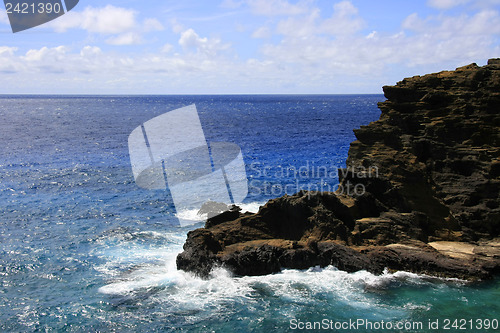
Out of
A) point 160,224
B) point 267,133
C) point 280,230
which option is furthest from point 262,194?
point 267,133

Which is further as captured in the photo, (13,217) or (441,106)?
(13,217)

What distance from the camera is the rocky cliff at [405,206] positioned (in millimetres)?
26000

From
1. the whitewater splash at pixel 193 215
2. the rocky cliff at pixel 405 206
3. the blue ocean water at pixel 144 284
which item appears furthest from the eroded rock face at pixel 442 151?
the whitewater splash at pixel 193 215

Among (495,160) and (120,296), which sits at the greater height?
(495,160)

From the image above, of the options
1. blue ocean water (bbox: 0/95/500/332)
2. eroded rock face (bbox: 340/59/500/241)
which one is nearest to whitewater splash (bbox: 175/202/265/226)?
blue ocean water (bbox: 0/95/500/332)

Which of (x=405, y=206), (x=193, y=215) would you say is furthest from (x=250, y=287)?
(x=193, y=215)

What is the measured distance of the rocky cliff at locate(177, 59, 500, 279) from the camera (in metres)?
26.0

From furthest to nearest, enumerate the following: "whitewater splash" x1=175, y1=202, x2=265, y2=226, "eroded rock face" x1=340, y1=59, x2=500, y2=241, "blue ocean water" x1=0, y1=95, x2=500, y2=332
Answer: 1. "whitewater splash" x1=175, y1=202, x2=265, y2=226
2. "eroded rock face" x1=340, y1=59, x2=500, y2=241
3. "blue ocean water" x1=0, y1=95, x2=500, y2=332

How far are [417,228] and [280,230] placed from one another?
9188mm

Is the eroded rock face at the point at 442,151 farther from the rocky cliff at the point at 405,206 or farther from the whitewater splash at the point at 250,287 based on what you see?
the whitewater splash at the point at 250,287

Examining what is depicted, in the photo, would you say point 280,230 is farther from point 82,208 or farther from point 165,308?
point 82,208

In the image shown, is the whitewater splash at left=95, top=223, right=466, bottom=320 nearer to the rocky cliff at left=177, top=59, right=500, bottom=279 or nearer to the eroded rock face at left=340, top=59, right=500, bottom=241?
the rocky cliff at left=177, top=59, right=500, bottom=279

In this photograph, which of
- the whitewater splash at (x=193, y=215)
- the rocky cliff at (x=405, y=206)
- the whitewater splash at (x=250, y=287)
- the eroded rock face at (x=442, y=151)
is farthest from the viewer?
the whitewater splash at (x=193, y=215)

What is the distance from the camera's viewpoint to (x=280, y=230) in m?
29.5
